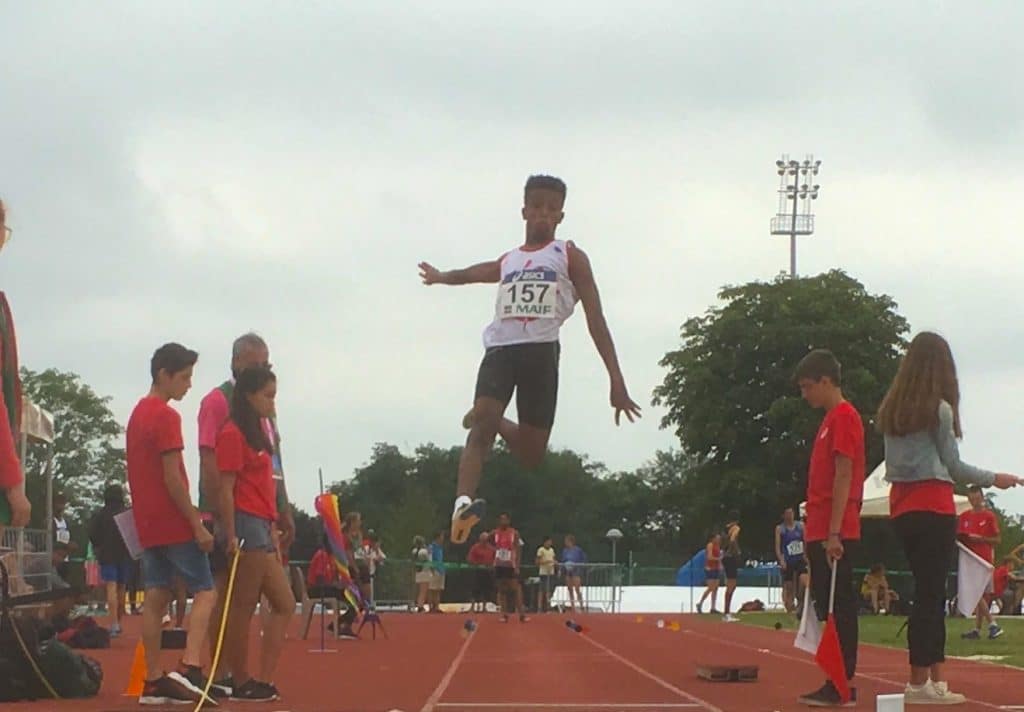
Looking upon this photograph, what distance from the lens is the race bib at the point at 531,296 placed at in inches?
304

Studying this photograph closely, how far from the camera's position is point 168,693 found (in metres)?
9.09

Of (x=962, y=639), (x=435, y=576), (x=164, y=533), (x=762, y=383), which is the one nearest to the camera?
(x=164, y=533)

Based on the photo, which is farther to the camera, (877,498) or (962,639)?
(877,498)

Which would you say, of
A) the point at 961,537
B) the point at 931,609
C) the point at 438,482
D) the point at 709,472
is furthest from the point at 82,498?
the point at 931,609

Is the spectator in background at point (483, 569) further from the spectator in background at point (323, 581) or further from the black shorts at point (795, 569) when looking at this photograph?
the spectator in background at point (323, 581)

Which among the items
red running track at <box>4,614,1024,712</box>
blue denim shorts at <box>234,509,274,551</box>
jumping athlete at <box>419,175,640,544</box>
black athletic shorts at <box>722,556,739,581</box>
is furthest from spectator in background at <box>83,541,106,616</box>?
jumping athlete at <box>419,175,640,544</box>

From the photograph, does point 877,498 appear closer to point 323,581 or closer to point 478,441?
point 323,581

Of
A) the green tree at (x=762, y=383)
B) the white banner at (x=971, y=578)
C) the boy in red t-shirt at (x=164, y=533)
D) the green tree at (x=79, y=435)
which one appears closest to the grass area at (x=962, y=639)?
the white banner at (x=971, y=578)

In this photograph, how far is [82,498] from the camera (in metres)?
102

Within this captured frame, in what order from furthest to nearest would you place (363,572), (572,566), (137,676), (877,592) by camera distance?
(572,566), (877,592), (363,572), (137,676)

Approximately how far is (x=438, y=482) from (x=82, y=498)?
4615cm

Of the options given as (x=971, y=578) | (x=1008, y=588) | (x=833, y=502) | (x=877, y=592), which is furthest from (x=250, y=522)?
(x=1008, y=588)

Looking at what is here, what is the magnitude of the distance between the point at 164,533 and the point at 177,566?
20 centimetres

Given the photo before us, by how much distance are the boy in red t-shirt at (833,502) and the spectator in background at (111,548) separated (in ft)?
34.5
